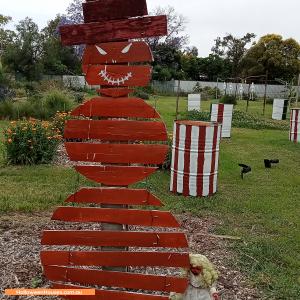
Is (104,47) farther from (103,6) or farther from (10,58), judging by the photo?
(10,58)

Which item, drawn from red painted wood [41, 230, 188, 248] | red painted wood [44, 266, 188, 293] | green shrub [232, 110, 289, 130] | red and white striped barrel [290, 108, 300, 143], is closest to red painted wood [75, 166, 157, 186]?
red painted wood [41, 230, 188, 248]

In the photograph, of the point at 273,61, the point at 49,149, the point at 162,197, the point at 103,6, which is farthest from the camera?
the point at 273,61

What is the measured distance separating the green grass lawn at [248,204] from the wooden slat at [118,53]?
1.06 metres

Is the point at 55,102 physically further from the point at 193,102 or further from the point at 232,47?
the point at 232,47

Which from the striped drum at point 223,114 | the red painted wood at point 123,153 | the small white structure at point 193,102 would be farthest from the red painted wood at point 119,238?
the small white structure at point 193,102

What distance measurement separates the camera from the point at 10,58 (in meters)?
39.4

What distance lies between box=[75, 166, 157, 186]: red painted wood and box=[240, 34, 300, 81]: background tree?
47.7m

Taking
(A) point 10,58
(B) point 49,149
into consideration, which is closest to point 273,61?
(A) point 10,58

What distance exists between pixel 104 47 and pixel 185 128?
3.89 metres

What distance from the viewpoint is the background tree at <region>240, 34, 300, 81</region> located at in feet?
162

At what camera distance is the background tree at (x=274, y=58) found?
49250 millimetres

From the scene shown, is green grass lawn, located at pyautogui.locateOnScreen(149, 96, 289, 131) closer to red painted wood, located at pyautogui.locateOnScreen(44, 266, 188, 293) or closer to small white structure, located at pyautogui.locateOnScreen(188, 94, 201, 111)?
small white structure, located at pyautogui.locateOnScreen(188, 94, 201, 111)

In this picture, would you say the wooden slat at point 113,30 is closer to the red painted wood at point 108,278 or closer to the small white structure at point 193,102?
the red painted wood at point 108,278

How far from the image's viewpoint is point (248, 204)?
21.1ft
